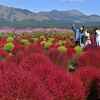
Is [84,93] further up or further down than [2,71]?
further down

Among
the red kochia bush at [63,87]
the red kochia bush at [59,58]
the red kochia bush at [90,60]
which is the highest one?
the red kochia bush at [63,87]

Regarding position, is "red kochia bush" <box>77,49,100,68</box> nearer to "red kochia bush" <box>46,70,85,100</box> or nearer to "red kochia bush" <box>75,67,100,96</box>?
"red kochia bush" <box>75,67,100,96</box>

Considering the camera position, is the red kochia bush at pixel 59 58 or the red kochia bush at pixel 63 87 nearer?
the red kochia bush at pixel 63 87

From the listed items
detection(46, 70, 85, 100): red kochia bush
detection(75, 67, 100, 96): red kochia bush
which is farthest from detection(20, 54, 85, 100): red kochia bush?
detection(75, 67, 100, 96): red kochia bush

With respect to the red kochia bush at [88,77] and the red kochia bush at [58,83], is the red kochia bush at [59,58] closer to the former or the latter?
the red kochia bush at [88,77]

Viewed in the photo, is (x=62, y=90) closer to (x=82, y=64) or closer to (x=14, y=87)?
(x=14, y=87)

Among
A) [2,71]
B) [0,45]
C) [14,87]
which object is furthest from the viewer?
[0,45]

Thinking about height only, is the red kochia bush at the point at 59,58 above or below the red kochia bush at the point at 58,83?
below

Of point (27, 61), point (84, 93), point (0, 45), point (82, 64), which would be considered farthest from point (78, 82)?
point (0, 45)

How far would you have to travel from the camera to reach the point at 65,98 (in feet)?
35.5

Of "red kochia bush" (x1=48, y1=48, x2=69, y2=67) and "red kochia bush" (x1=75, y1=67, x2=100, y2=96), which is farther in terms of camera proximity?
"red kochia bush" (x1=48, y1=48, x2=69, y2=67)

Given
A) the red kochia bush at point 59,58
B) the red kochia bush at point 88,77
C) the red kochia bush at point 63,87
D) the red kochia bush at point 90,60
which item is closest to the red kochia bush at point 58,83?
the red kochia bush at point 63,87

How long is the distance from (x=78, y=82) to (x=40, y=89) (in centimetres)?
218

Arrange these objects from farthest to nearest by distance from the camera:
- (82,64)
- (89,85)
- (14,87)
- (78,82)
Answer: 1. (82,64)
2. (89,85)
3. (78,82)
4. (14,87)
